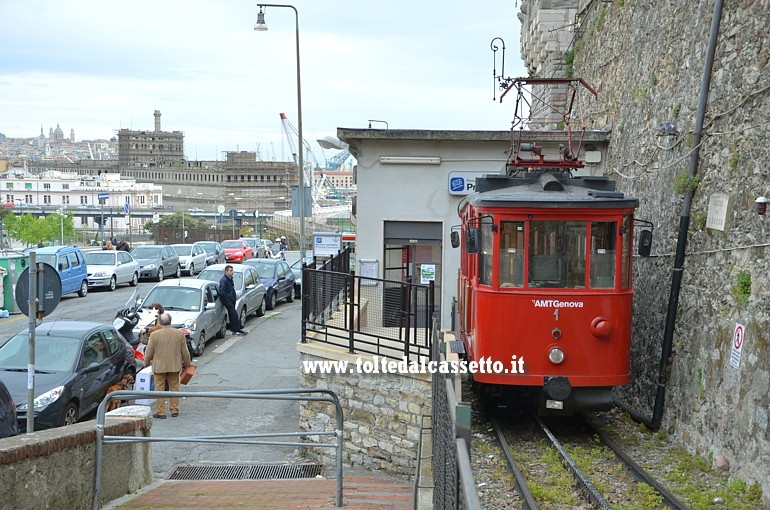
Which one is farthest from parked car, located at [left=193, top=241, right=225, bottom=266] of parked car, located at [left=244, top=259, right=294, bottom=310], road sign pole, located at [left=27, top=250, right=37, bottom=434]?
road sign pole, located at [left=27, top=250, right=37, bottom=434]

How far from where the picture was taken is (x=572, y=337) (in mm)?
10195

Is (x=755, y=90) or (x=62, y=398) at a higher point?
(x=755, y=90)

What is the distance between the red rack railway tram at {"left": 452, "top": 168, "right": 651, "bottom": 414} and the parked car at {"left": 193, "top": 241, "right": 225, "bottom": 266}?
117 ft

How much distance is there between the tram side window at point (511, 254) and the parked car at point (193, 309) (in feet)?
35.7

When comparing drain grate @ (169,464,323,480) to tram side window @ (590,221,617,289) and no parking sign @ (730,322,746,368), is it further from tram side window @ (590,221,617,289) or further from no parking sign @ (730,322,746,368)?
no parking sign @ (730,322,746,368)

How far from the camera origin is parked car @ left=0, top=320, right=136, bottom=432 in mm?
12367

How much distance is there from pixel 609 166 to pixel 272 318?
43.2 ft

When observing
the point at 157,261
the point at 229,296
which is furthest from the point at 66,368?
the point at 157,261

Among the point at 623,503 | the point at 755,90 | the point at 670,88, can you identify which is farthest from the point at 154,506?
the point at 670,88

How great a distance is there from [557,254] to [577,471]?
2.63 metres

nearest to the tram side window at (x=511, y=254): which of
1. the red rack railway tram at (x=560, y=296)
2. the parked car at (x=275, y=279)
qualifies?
the red rack railway tram at (x=560, y=296)

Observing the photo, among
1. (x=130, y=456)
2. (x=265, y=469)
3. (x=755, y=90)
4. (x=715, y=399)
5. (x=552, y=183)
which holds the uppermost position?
(x=755, y=90)

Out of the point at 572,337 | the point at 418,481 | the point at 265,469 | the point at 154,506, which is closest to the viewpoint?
the point at 418,481

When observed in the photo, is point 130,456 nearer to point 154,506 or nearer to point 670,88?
point 154,506
